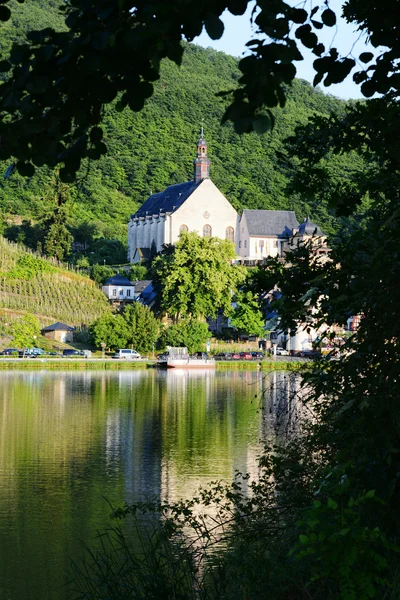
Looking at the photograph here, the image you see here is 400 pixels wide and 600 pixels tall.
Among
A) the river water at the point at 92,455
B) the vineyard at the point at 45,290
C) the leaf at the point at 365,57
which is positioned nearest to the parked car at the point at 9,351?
the vineyard at the point at 45,290

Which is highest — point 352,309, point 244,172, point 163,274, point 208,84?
point 208,84

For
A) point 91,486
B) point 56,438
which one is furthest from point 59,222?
point 91,486

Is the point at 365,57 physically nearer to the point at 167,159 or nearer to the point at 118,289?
the point at 118,289

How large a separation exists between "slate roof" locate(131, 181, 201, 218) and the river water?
190ft

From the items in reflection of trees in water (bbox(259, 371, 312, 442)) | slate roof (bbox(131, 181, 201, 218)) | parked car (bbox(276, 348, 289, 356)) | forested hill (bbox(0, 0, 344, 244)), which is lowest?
reflection of trees in water (bbox(259, 371, 312, 442))

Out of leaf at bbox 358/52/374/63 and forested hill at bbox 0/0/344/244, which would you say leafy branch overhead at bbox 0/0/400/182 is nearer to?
leaf at bbox 358/52/374/63

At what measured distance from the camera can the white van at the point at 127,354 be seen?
6606 cm

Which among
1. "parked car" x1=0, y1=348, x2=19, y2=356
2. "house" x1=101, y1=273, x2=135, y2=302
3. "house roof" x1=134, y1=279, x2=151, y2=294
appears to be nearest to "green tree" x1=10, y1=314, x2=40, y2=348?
"parked car" x1=0, y1=348, x2=19, y2=356

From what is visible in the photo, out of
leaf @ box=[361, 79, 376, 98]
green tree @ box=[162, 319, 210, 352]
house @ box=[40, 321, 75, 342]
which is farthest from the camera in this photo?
green tree @ box=[162, 319, 210, 352]

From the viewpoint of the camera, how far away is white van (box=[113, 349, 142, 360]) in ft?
217

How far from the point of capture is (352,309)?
23.2 feet

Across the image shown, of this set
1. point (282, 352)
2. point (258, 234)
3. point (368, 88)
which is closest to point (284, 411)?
point (368, 88)

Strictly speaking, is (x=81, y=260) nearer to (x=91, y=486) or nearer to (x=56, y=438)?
(x=56, y=438)

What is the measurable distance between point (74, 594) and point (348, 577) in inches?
243
